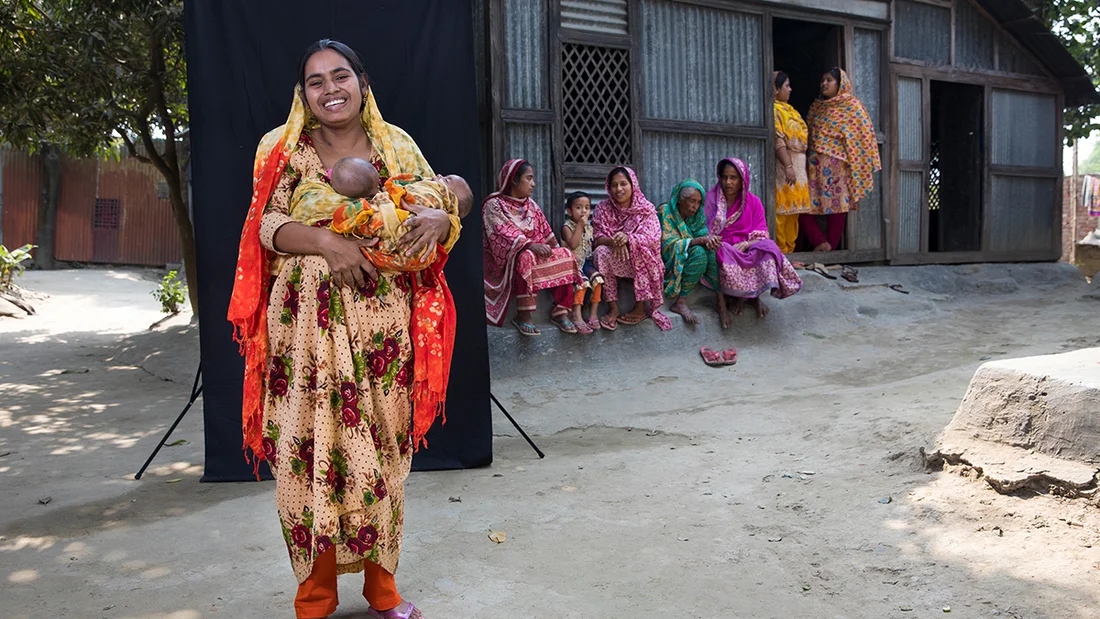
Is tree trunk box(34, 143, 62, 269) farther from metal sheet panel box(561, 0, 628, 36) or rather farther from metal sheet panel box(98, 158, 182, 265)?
metal sheet panel box(561, 0, 628, 36)

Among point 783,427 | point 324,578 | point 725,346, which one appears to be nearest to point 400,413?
point 324,578

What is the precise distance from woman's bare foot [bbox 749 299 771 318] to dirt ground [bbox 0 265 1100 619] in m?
0.58

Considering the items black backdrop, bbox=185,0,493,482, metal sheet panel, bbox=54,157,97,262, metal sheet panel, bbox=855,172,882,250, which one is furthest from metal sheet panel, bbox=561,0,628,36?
metal sheet panel, bbox=54,157,97,262

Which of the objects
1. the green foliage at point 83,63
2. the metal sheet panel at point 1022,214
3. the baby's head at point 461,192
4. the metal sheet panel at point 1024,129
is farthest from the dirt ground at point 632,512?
the metal sheet panel at point 1024,129

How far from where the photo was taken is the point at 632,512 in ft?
11.2

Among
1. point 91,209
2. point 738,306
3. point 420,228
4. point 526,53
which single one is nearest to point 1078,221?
point 738,306

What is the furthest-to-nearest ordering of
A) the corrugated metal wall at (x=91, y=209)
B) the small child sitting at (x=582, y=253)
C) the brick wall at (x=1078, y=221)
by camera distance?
the corrugated metal wall at (x=91, y=209)
the brick wall at (x=1078, y=221)
the small child sitting at (x=582, y=253)

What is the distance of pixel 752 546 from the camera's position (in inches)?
118

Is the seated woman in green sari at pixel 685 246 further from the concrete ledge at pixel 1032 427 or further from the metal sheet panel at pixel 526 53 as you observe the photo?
the concrete ledge at pixel 1032 427

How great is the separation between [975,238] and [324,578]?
370 inches

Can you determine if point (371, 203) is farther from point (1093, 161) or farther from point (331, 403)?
point (1093, 161)

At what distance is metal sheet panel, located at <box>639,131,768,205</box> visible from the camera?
7426mm

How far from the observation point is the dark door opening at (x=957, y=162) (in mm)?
9844

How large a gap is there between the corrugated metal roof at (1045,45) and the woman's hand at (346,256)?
9.27 metres
